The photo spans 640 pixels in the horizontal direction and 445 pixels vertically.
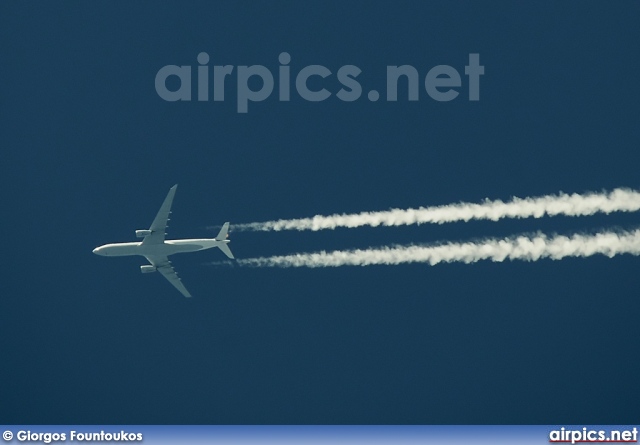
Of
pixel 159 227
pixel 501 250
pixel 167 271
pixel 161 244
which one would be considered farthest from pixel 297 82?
pixel 501 250

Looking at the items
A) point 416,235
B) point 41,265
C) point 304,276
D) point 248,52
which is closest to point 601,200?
point 416,235

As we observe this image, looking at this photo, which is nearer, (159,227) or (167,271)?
(159,227)

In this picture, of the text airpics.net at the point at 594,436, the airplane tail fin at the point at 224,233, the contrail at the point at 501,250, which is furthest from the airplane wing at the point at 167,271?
the text airpics.net at the point at 594,436

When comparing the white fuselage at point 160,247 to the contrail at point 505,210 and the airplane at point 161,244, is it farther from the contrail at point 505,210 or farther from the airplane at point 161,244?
the contrail at point 505,210

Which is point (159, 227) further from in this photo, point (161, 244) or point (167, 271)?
point (167, 271)

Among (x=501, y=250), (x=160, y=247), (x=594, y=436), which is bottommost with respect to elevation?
(x=594, y=436)
